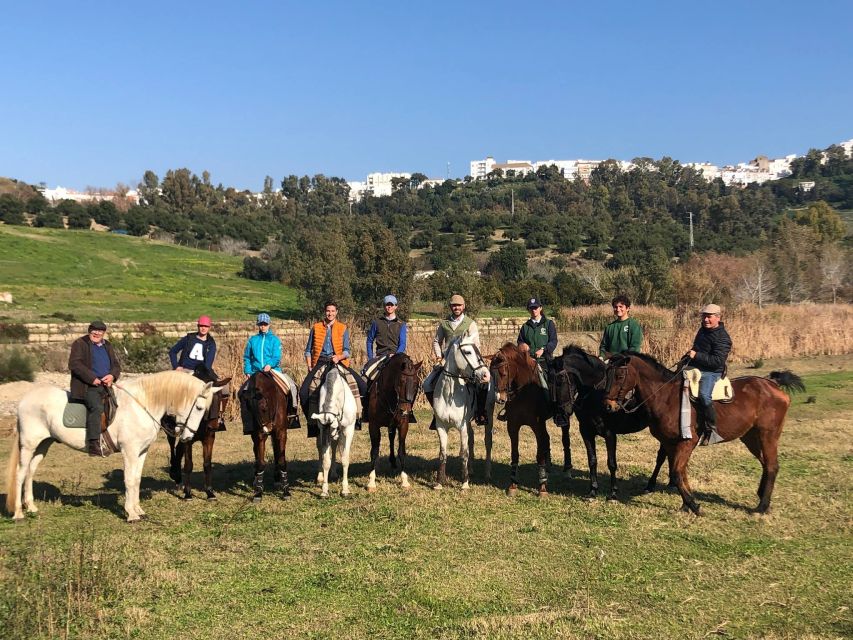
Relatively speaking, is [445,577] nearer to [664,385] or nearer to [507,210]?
[664,385]

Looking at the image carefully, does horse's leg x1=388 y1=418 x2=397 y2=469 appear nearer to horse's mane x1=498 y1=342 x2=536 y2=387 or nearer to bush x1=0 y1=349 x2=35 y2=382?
horse's mane x1=498 y1=342 x2=536 y2=387

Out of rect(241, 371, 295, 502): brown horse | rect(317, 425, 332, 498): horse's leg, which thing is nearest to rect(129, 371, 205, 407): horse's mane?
rect(241, 371, 295, 502): brown horse

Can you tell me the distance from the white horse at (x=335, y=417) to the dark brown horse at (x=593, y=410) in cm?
290

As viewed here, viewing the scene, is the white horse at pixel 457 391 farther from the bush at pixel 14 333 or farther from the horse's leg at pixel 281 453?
the bush at pixel 14 333

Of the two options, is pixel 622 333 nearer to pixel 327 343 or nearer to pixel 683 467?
pixel 683 467

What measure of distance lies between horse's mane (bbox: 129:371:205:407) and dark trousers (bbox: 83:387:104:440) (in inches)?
18.3

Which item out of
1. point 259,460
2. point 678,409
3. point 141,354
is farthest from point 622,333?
point 141,354

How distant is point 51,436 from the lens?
862 centimetres

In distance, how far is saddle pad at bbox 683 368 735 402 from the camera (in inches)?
339

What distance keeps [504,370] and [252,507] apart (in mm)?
3870

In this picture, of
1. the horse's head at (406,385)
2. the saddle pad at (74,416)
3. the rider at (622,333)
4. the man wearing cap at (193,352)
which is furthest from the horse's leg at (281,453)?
the rider at (622,333)

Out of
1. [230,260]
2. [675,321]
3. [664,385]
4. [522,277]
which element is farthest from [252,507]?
[230,260]

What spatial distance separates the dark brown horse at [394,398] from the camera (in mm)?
9172

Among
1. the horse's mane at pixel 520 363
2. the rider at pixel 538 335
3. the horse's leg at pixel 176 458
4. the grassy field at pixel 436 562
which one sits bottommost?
the grassy field at pixel 436 562
